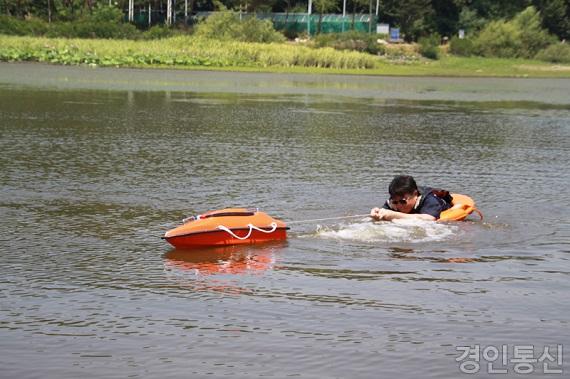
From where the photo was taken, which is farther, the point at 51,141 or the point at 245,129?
the point at 245,129

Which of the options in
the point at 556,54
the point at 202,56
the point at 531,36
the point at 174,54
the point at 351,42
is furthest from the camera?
the point at 531,36

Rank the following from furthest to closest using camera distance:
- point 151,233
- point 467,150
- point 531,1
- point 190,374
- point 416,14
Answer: point 531,1 → point 416,14 → point 467,150 → point 151,233 → point 190,374

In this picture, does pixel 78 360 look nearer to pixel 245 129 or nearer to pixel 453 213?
pixel 453 213

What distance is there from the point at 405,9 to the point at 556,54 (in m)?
18.1

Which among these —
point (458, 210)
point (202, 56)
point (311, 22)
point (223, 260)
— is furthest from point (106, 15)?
point (223, 260)

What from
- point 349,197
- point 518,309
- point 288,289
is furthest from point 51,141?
point 518,309

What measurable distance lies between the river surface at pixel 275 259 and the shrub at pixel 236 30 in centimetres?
5213

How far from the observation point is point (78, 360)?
7.69 metres

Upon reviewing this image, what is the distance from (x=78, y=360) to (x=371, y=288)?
3.46 metres

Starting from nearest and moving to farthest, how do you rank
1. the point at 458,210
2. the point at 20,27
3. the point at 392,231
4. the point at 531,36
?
the point at 392,231, the point at 458,210, the point at 20,27, the point at 531,36

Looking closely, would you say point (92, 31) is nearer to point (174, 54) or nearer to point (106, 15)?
point (106, 15)

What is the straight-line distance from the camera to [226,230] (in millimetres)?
11570

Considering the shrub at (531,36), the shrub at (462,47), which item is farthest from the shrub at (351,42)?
the shrub at (531,36)

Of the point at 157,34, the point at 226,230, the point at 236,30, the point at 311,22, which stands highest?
the point at 226,230
